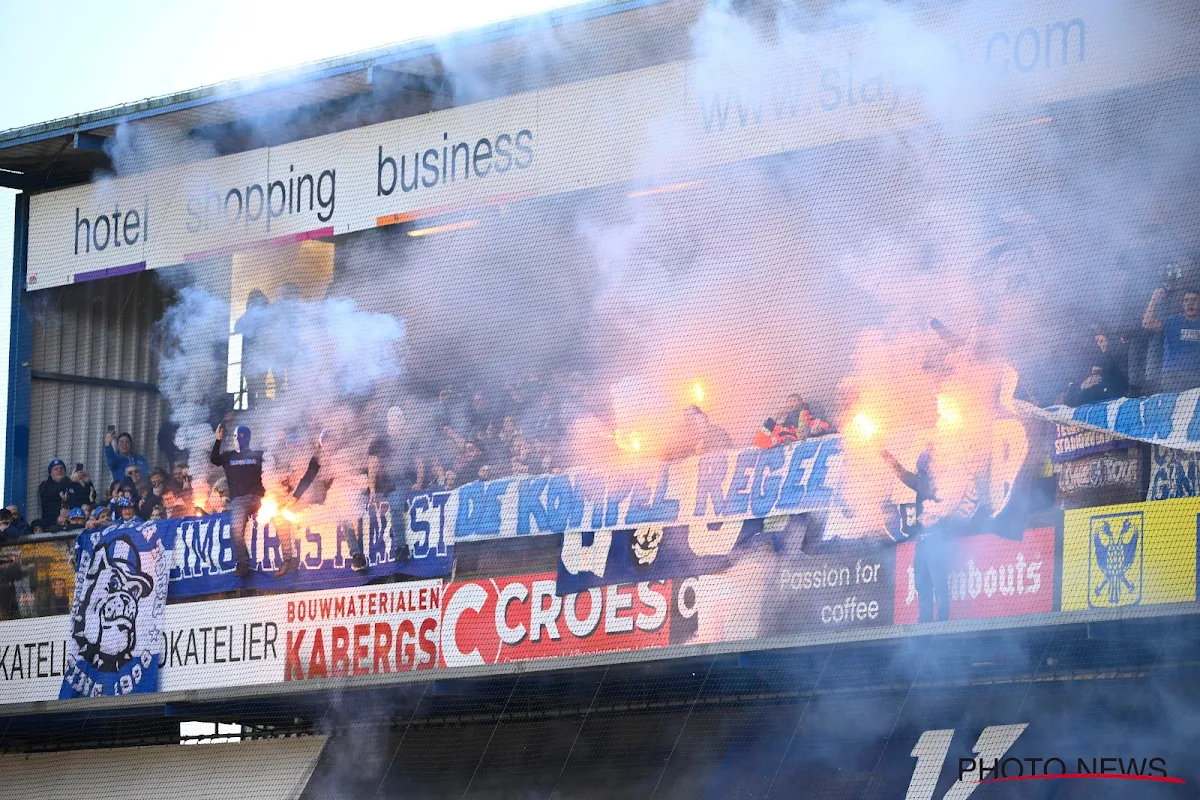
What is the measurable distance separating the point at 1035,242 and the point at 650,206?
2771 millimetres

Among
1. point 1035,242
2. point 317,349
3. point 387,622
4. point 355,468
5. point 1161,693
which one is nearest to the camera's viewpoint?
point 1161,693

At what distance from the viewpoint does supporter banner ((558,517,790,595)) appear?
415 inches

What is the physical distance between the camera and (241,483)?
42.5 ft

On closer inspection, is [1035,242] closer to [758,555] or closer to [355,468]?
[758,555]

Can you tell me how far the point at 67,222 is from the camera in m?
14.4

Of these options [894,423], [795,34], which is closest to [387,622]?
[894,423]

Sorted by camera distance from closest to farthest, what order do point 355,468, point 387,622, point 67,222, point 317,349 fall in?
point 387,622 < point 355,468 < point 317,349 < point 67,222

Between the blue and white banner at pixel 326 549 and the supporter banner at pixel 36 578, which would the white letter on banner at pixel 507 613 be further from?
the supporter banner at pixel 36 578

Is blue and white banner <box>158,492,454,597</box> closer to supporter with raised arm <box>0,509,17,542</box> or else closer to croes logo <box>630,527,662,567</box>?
croes logo <box>630,527,662,567</box>

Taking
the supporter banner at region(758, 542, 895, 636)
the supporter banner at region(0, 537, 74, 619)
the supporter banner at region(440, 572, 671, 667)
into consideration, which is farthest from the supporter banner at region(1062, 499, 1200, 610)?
the supporter banner at region(0, 537, 74, 619)

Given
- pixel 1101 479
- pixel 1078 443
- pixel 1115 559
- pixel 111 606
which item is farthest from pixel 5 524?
pixel 1115 559

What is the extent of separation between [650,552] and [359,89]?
4.10 metres

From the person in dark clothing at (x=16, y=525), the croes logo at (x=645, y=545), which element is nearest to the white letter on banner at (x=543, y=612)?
the croes logo at (x=645, y=545)

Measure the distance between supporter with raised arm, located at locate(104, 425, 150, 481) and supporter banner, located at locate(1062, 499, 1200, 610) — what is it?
762cm
